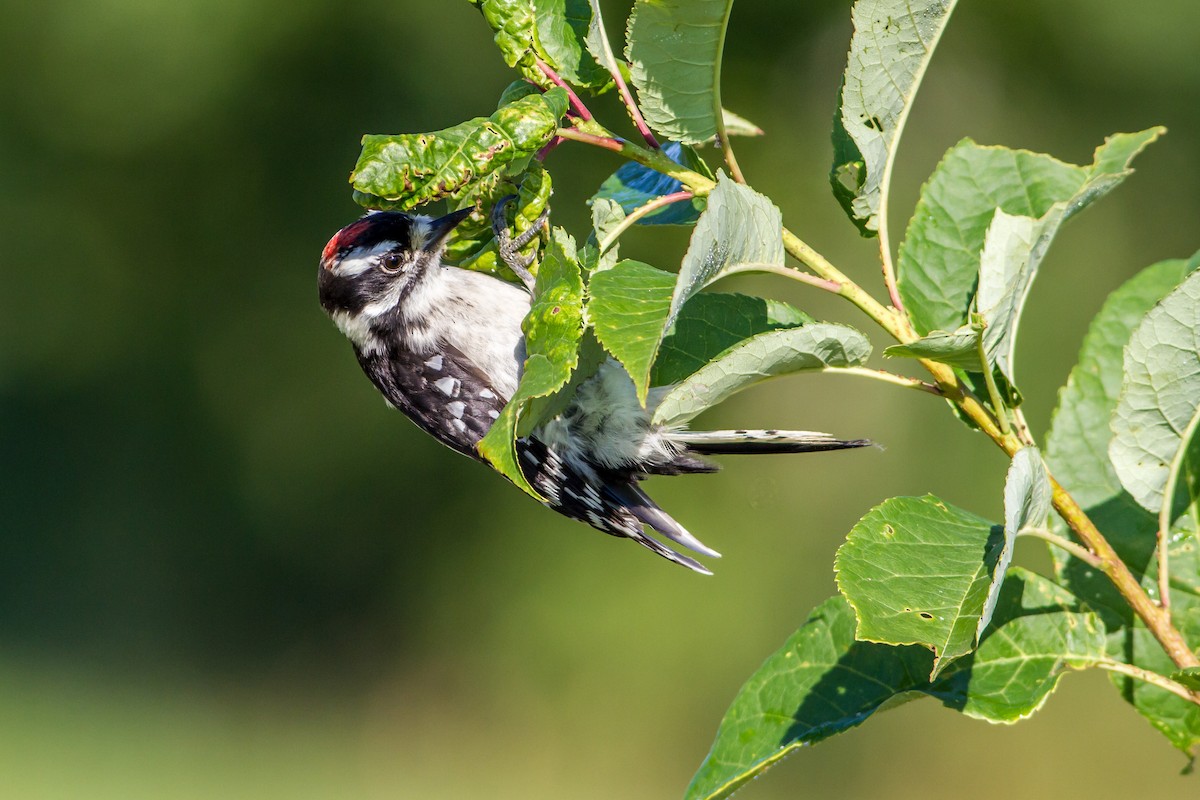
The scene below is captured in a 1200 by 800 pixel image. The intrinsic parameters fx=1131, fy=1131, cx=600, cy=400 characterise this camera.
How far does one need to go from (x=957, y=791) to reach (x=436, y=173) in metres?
9.16

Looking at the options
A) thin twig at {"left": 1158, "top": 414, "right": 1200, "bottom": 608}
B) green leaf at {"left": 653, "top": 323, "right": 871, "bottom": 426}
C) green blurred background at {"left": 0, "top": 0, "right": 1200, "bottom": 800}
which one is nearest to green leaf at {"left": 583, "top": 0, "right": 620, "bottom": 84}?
green leaf at {"left": 653, "top": 323, "right": 871, "bottom": 426}

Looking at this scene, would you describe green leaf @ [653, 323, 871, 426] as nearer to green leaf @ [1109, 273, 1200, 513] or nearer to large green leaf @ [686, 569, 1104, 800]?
green leaf @ [1109, 273, 1200, 513]

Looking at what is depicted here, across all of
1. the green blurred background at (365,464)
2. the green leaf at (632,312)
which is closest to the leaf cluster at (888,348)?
the green leaf at (632,312)

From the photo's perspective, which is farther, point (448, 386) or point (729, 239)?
point (448, 386)

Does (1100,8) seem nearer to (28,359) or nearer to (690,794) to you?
(690,794)

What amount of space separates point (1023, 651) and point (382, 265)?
7.03 ft

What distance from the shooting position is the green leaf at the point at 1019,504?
1.48 m

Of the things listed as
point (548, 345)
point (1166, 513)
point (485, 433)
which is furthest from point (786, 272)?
point (485, 433)

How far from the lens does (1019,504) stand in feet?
4.94

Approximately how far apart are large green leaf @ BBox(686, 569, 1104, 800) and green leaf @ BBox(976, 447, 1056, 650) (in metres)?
0.37

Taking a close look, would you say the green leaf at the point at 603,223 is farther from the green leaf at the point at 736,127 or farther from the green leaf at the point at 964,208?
the green leaf at the point at 964,208

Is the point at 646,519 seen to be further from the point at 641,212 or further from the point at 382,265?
the point at 641,212

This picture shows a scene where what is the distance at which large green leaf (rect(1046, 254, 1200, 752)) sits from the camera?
6.61 feet

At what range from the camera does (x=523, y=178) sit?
2.04 meters
